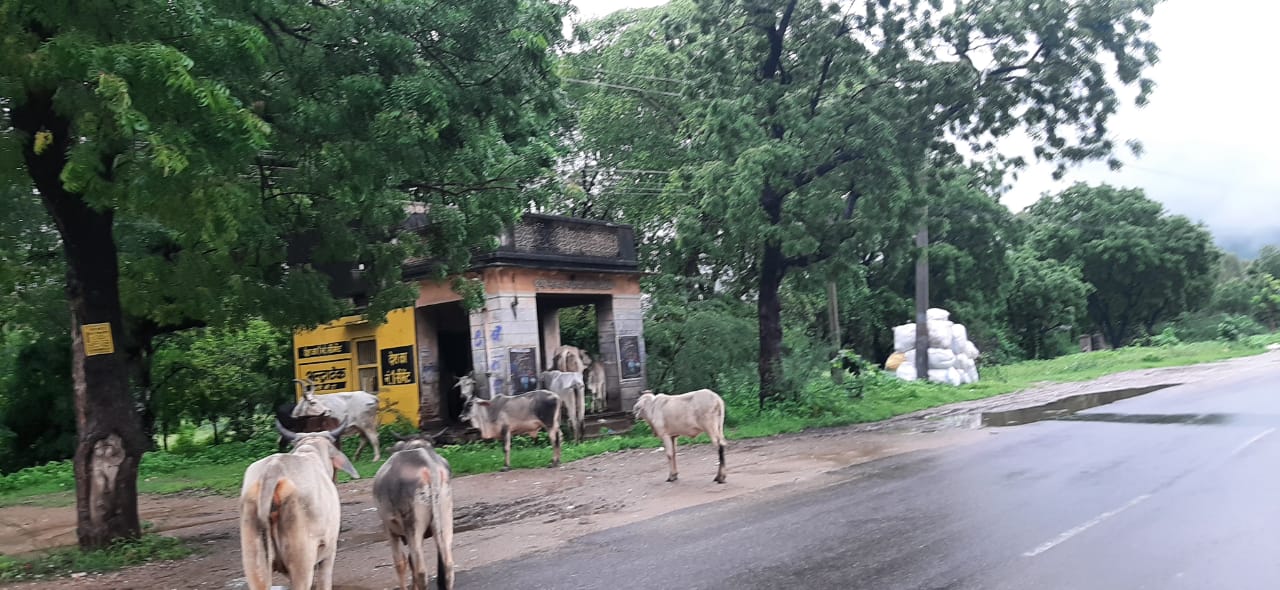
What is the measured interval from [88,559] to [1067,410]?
17152mm

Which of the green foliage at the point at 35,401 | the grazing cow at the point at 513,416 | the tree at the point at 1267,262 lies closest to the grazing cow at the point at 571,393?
the grazing cow at the point at 513,416

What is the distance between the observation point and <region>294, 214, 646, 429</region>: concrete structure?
17.7m

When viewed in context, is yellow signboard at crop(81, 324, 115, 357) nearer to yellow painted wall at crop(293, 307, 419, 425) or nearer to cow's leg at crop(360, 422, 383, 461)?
cow's leg at crop(360, 422, 383, 461)

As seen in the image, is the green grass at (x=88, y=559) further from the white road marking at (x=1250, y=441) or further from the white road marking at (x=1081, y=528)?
the white road marking at (x=1250, y=441)

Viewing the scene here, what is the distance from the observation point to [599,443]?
17125mm

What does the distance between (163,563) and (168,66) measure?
5081 mm

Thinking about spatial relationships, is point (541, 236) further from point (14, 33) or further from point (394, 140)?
point (14, 33)

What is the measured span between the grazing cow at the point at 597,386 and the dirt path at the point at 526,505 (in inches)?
179

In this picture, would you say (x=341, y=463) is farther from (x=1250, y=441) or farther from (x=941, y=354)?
(x=941, y=354)

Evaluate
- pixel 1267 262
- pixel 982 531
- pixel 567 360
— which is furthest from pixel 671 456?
pixel 1267 262

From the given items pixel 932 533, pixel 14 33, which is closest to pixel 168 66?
pixel 14 33

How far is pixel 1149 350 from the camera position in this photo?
37.8m

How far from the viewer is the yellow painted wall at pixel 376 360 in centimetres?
1988

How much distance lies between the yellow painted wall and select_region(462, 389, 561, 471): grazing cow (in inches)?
180
